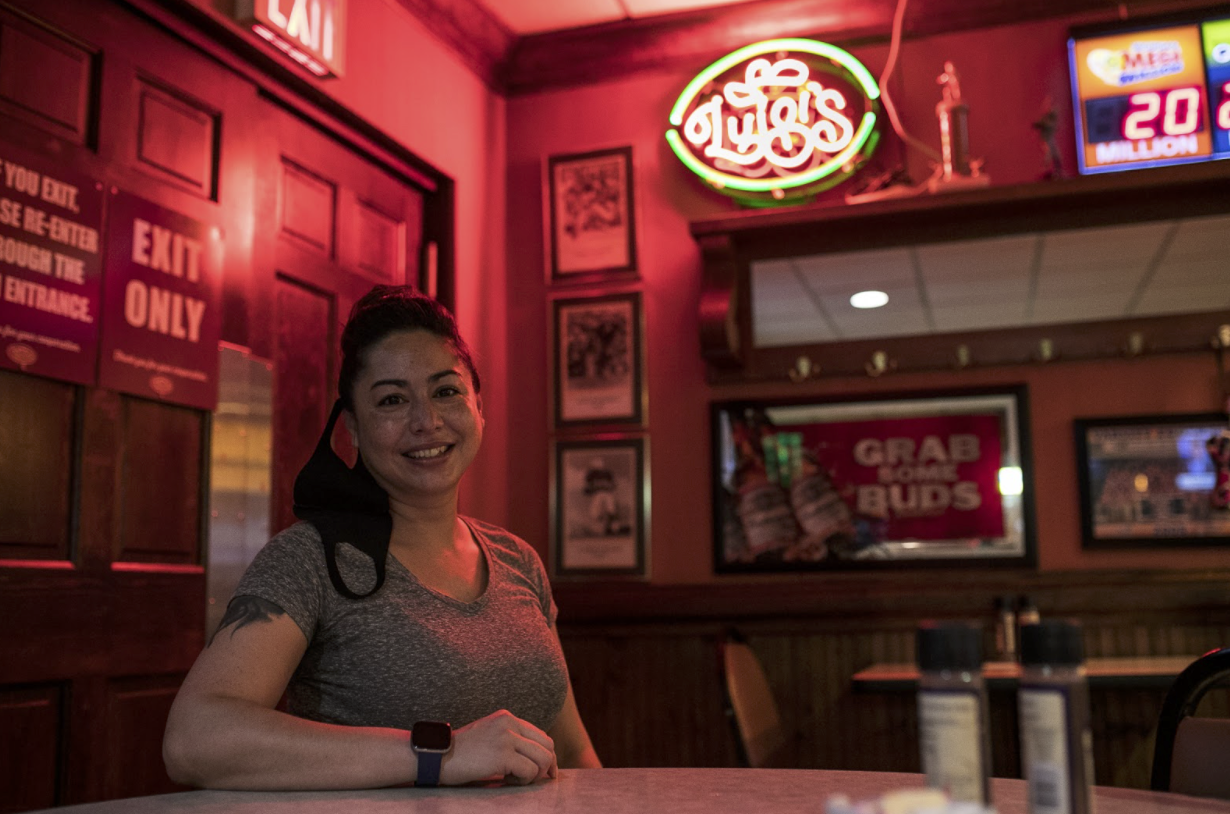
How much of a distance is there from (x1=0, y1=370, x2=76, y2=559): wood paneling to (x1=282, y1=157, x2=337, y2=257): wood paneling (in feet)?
3.44

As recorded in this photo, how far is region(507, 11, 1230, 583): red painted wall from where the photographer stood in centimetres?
379

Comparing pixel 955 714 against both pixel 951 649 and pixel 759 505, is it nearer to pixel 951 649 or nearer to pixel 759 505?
pixel 951 649

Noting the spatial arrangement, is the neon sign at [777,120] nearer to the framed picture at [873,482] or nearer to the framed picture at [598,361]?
the framed picture at [598,361]

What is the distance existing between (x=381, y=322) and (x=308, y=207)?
190 cm

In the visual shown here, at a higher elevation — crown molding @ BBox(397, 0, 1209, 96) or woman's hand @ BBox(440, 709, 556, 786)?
crown molding @ BBox(397, 0, 1209, 96)

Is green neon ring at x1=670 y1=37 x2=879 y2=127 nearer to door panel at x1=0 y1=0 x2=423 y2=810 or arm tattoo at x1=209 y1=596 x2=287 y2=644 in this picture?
door panel at x1=0 y1=0 x2=423 y2=810

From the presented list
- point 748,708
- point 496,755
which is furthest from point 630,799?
point 748,708

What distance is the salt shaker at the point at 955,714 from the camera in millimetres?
796

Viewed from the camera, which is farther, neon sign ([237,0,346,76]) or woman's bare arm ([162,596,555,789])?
neon sign ([237,0,346,76])

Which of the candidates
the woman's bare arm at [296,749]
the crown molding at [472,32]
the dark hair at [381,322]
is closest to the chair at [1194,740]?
the woman's bare arm at [296,749]

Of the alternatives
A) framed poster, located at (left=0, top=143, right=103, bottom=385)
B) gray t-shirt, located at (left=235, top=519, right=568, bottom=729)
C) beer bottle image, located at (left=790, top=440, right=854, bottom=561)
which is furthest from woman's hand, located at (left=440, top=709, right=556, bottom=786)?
beer bottle image, located at (left=790, top=440, right=854, bottom=561)

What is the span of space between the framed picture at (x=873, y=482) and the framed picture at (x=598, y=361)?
385 millimetres

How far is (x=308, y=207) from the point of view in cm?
354

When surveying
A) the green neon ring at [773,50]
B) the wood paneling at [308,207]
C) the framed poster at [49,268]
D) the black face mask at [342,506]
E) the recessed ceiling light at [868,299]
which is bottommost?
the black face mask at [342,506]
